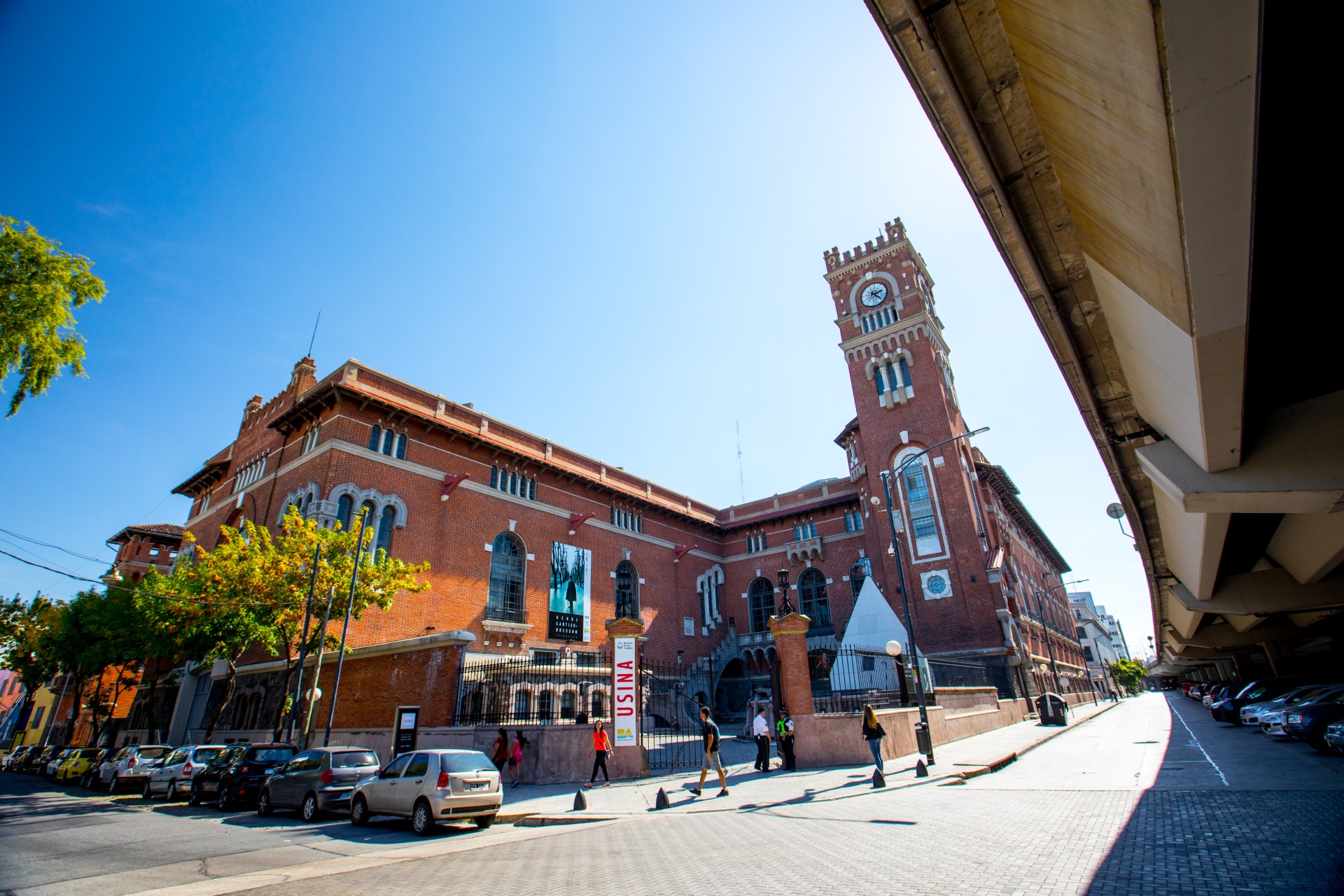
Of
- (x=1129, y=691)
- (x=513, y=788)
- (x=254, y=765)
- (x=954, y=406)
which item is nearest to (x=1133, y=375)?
(x=513, y=788)

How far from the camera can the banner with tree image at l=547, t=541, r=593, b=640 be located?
104 ft

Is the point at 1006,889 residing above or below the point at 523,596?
below

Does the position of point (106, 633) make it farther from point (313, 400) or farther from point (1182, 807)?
point (1182, 807)

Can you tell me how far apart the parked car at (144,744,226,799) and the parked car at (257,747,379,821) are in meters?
5.42

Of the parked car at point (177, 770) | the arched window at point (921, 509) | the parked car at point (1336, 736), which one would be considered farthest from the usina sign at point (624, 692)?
the arched window at point (921, 509)

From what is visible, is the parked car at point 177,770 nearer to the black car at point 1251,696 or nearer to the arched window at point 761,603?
the arched window at point 761,603

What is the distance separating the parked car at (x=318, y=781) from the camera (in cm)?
1338

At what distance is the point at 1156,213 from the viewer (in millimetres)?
4723

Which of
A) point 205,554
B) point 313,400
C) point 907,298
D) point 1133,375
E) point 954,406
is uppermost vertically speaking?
point 907,298

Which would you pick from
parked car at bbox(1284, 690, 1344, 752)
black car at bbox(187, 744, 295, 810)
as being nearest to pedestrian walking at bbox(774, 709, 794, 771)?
parked car at bbox(1284, 690, 1344, 752)

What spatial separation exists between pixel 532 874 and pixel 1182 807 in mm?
8924

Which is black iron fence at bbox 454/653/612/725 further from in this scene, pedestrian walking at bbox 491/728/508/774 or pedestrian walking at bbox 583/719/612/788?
pedestrian walking at bbox 583/719/612/788

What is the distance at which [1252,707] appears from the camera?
861 inches

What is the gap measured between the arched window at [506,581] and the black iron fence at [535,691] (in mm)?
2287
